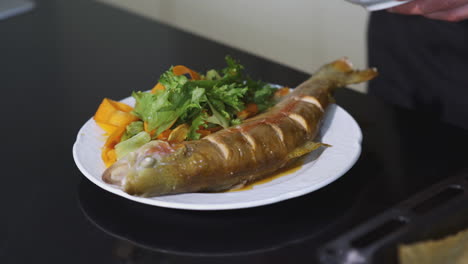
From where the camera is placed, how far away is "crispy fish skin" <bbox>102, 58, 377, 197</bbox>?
115 cm

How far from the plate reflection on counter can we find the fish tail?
461 millimetres

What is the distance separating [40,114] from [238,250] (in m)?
0.85

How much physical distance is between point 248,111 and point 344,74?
13.3 inches

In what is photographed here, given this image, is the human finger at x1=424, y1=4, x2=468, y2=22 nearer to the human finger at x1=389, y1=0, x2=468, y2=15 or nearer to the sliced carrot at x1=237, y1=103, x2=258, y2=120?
the human finger at x1=389, y1=0, x2=468, y2=15

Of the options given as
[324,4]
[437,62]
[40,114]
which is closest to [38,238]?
[40,114]

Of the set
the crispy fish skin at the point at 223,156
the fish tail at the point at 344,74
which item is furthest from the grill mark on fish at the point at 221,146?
the fish tail at the point at 344,74

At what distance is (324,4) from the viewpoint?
3201mm

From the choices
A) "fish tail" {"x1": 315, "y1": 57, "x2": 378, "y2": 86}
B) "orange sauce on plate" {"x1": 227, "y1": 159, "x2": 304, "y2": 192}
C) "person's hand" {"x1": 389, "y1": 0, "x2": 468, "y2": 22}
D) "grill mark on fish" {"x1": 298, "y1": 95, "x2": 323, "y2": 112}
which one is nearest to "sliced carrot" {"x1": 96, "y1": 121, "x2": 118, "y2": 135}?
"orange sauce on plate" {"x1": 227, "y1": 159, "x2": 304, "y2": 192}

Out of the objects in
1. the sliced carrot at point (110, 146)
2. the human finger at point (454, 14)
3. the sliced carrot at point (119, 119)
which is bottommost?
the sliced carrot at point (110, 146)

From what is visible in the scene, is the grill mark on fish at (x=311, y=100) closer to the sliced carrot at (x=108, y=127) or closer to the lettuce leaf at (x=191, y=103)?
the lettuce leaf at (x=191, y=103)

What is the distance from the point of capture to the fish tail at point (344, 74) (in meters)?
1.64

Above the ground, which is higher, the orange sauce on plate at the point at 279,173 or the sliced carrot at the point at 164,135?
the sliced carrot at the point at 164,135

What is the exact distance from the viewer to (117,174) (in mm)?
1163

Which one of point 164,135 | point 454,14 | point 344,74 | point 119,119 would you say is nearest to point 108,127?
point 119,119
